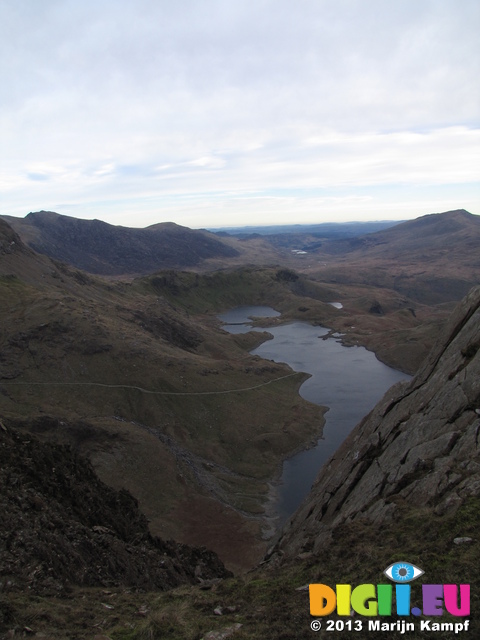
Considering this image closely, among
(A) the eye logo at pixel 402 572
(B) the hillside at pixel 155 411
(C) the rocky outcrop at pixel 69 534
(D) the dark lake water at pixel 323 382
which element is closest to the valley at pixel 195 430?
(B) the hillside at pixel 155 411

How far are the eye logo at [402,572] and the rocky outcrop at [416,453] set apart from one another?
3.98 m

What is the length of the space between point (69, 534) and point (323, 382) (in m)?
95.6

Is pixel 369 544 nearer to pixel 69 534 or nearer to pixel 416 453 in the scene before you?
pixel 416 453

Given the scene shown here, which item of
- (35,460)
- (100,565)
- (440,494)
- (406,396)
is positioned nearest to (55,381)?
(35,460)

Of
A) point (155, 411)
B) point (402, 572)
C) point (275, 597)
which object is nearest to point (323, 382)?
point (155, 411)

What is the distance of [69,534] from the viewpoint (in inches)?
1024

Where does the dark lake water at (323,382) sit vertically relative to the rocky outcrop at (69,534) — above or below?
below

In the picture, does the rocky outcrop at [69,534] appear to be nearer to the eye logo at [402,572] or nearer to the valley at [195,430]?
the valley at [195,430]

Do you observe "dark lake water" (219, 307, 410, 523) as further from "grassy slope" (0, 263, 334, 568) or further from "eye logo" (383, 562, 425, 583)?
"eye logo" (383, 562, 425, 583)

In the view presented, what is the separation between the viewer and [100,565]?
24.9 metres

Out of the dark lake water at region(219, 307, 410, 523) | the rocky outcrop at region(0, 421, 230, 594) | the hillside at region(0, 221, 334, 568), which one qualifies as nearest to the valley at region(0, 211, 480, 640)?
the hillside at region(0, 221, 334, 568)

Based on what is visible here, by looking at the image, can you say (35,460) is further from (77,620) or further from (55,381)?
(55,381)

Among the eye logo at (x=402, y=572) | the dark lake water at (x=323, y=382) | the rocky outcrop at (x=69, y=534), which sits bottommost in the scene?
the dark lake water at (x=323, y=382)

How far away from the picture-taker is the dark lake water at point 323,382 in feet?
232
